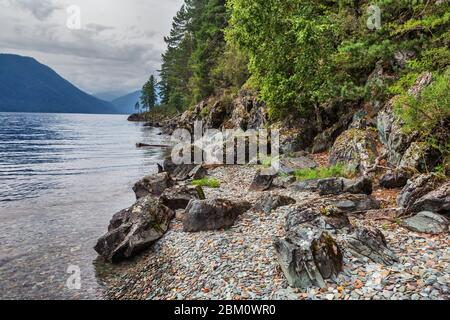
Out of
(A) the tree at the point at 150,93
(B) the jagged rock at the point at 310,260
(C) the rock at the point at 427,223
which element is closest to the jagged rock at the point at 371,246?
(B) the jagged rock at the point at 310,260

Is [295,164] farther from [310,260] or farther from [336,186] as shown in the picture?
[310,260]

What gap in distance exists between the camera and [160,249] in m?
12.5

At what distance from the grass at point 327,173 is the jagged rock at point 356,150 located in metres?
0.41

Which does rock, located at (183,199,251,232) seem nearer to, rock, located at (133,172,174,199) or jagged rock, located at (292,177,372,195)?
jagged rock, located at (292,177,372,195)

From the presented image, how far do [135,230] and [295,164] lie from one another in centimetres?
1126

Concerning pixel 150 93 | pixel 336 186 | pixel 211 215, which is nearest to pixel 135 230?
pixel 211 215

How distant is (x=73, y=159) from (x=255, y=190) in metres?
30.0

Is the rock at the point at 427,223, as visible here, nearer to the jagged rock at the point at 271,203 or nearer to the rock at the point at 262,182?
the jagged rock at the point at 271,203

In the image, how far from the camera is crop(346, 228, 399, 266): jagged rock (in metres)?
8.38

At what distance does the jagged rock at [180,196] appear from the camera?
54.3 feet

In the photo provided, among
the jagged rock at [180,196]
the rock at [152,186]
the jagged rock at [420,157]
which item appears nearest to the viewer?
the jagged rock at [420,157]

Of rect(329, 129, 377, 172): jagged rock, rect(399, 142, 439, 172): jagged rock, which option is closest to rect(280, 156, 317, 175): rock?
rect(329, 129, 377, 172): jagged rock

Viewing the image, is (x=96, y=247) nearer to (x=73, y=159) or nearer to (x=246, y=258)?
(x=246, y=258)

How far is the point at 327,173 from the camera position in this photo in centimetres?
1759
